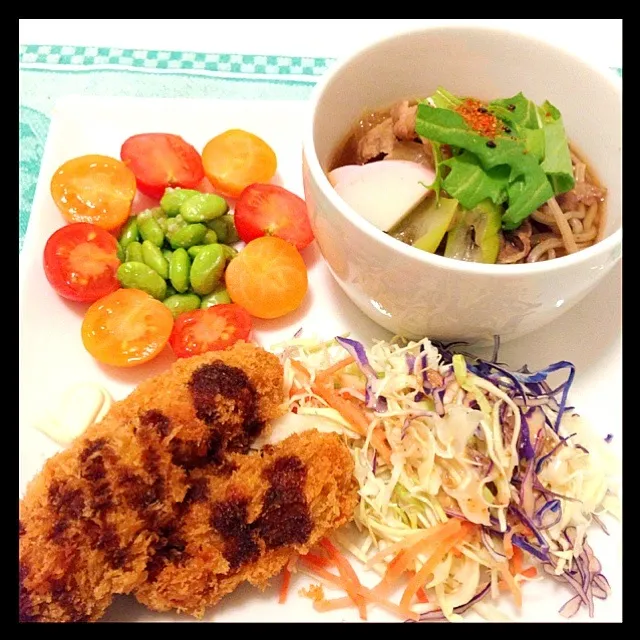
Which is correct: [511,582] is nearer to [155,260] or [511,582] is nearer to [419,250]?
[419,250]

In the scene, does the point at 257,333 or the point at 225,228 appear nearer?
the point at 257,333

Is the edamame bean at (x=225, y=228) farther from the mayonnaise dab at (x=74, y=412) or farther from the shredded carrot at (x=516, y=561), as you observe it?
the shredded carrot at (x=516, y=561)

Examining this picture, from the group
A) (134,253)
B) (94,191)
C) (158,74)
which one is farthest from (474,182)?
(158,74)

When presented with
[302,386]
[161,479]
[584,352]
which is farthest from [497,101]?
[161,479]

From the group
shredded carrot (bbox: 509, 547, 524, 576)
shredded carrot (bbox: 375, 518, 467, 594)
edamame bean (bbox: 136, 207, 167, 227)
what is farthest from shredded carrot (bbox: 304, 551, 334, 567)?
edamame bean (bbox: 136, 207, 167, 227)

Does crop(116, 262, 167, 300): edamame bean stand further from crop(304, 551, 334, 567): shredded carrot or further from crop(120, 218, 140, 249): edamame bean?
crop(304, 551, 334, 567): shredded carrot

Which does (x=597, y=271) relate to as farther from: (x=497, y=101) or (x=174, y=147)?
(x=174, y=147)

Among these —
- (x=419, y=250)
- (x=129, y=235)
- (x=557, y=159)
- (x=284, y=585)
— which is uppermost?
(x=557, y=159)
